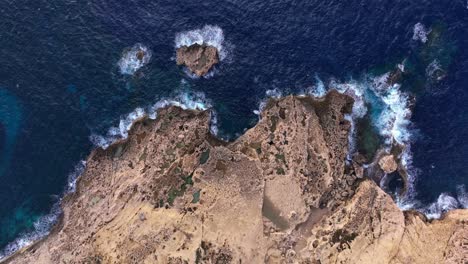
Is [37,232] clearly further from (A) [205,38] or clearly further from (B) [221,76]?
(A) [205,38]

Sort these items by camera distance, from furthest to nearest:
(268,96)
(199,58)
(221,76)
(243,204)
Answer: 1. (199,58)
2. (221,76)
3. (268,96)
4. (243,204)

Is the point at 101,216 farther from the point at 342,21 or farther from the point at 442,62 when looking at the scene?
the point at 442,62

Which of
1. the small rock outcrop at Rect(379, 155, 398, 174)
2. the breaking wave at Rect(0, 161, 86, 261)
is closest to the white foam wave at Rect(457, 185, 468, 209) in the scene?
the small rock outcrop at Rect(379, 155, 398, 174)

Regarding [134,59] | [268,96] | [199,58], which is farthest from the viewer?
[134,59]

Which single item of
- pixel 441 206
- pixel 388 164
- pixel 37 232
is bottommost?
pixel 37 232

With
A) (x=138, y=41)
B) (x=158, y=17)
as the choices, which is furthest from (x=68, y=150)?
(x=158, y=17)

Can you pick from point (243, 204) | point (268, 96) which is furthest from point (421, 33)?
point (243, 204)
